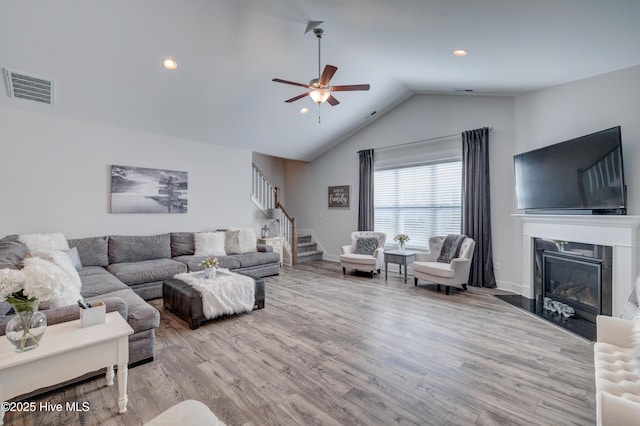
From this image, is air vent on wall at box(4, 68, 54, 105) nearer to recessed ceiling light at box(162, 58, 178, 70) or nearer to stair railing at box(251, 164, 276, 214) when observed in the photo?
recessed ceiling light at box(162, 58, 178, 70)

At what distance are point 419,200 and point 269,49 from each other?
4049mm

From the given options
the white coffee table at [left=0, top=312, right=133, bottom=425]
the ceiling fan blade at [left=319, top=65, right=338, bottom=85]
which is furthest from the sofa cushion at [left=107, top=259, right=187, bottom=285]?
the ceiling fan blade at [left=319, top=65, right=338, bottom=85]

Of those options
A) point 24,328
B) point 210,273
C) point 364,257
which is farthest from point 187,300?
point 364,257

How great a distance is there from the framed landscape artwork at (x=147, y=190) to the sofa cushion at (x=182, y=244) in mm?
538

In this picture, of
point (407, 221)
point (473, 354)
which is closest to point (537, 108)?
point (407, 221)

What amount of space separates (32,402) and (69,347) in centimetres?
83

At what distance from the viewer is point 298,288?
504 centimetres

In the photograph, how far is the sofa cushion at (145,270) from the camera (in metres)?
4.11

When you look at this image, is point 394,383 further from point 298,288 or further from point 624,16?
point 624,16

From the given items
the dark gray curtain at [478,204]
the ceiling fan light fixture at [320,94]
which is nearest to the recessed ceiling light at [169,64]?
the ceiling fan light fixture at [320,94]

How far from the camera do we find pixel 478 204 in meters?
5.11

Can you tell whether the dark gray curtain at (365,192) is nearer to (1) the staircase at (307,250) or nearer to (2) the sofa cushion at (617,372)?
(1) the staircase at (307,250)

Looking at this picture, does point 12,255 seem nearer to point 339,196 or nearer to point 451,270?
point 451,270

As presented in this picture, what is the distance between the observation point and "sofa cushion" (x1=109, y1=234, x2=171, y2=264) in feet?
15.3
